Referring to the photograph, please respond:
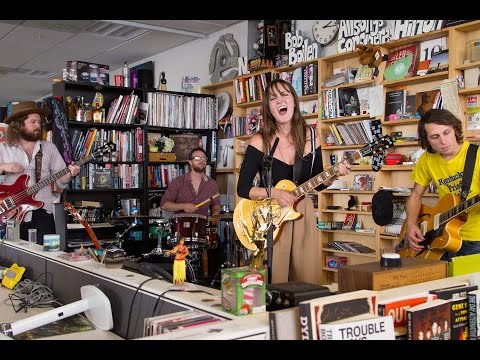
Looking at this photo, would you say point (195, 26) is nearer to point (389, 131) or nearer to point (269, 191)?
point (389, 131)

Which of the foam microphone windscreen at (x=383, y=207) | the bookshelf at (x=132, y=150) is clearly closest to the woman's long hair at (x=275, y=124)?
the foam microphone windscreen at (x=383, y=207)

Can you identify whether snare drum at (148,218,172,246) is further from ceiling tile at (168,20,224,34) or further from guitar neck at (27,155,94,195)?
ceiling tile at (168,20,224,34)

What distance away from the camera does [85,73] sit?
5.68 metres

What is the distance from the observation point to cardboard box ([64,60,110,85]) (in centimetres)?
560

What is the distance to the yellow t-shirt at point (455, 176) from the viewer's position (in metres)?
2.88

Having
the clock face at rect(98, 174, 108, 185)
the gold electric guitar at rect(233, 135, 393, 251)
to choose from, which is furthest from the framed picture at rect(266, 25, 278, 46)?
the gold electric guitar at rect(233, 135, 393, 251)

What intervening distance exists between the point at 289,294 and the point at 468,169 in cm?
192

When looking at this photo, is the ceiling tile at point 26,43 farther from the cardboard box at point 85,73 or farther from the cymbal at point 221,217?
the cymbal at point 221,217

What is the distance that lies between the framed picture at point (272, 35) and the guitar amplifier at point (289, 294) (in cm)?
482

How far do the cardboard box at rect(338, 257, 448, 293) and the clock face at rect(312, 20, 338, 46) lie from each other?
13.0 feet

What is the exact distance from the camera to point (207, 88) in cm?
682

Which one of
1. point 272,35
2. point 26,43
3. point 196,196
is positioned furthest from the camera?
point 26,43

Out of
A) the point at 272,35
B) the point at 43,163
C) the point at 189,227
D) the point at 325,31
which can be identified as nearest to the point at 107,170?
the point at 189,227
